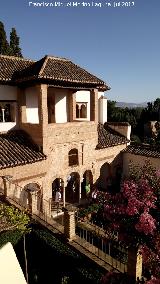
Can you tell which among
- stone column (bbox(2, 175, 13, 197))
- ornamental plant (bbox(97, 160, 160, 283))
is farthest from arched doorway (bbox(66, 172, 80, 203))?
ornamental plant (bbox(97, 160, 160, 283))

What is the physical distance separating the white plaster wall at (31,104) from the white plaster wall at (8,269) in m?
12.0

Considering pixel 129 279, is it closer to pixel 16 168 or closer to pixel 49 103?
pixel 16 168

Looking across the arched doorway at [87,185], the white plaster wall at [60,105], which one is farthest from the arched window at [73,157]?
the white plaster wall at [60,105]

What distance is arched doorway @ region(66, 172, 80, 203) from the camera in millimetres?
17958

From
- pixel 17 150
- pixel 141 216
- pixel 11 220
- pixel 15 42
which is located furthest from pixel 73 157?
pixel 15 42

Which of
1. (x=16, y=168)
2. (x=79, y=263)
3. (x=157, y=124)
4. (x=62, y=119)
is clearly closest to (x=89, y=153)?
(x=62, y=119)

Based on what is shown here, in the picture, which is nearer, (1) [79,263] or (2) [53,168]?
(1) [79,263]

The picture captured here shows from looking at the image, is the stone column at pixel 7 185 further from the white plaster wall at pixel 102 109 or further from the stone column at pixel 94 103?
→ the white plaster wall at pixel 102 109

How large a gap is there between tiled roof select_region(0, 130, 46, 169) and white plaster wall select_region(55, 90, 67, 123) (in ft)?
9.48

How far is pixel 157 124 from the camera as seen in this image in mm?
42312

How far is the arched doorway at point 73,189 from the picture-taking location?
17958 millimetres

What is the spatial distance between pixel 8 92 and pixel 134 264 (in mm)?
11566

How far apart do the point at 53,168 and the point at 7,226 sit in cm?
713

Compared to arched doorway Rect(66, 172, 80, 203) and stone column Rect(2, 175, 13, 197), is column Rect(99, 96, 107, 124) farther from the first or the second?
stone column Rect(2, 175, 13, 197)
